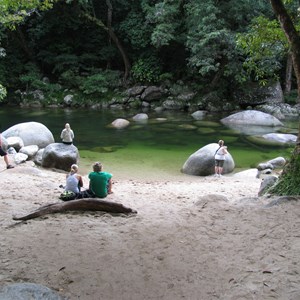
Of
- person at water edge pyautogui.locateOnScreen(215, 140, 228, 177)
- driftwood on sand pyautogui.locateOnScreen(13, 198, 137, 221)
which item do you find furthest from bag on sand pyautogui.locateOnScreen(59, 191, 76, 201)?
person at water edge pyautogui.locateOnScreen(215, 140, 228, 177)

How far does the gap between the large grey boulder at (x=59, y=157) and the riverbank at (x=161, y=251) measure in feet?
17.7

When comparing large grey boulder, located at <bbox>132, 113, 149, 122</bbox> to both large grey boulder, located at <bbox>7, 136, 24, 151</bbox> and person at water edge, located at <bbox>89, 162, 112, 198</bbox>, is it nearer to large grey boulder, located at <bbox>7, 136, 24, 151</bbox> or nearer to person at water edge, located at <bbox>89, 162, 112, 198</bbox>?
large grey boulder, located at <bbox>7, 136, 24, 151</bbox>

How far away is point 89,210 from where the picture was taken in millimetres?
7043

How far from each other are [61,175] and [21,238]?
707cm

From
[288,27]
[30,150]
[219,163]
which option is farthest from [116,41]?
[288,27]

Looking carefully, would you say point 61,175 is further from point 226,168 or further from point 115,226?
point 115,226

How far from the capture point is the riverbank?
413 cm

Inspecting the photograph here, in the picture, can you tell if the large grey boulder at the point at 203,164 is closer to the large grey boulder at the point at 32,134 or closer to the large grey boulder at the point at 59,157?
the large grey boulder at the point at 59,157

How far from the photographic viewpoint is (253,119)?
2297 cm

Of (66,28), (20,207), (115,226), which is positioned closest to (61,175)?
(20,207)

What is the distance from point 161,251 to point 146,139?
44.8ft

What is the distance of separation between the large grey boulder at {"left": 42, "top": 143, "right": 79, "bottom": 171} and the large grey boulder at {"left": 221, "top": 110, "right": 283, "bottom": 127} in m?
12.2

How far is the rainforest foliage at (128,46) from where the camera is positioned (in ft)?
82.4

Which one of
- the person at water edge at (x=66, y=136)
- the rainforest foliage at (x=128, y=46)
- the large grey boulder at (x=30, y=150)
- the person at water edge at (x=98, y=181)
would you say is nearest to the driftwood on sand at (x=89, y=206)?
the person at water edge at (x=98, y=181)
